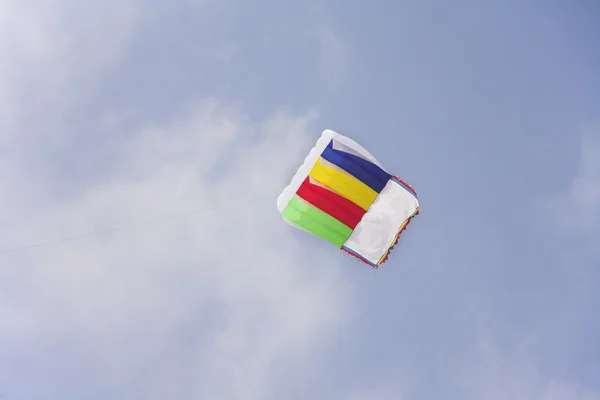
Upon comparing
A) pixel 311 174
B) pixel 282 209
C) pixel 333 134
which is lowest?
pixel 282 209

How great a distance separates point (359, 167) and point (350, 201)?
4.67ft

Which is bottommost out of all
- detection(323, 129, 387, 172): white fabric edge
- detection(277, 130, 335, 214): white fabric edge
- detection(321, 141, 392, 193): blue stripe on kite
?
detection(277, 130, 335, 214): white fabric edge

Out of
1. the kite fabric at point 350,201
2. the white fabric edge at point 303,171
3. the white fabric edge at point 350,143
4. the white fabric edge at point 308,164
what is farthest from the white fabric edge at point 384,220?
the white fabric edge at point 303,171

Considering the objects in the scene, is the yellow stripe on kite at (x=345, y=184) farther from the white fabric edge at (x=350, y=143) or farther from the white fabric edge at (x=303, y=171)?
the white fabric edge at (x=350, y=143)

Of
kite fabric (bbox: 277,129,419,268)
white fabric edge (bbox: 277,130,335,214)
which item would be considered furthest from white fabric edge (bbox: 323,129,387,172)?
white fabric edge (bbox: 277,130,335,214)

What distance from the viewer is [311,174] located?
22.2 m

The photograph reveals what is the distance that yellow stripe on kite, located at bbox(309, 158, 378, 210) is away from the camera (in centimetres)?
2225

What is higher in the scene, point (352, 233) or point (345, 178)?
point (345, 178)

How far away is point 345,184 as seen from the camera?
2262 centimetres

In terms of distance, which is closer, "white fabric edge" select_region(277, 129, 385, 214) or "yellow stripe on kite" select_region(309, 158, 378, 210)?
"white fabric edge" select_region(277, 129, 385, 214)

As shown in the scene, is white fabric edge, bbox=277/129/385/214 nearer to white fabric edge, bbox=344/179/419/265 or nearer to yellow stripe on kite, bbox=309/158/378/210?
yellow stripe on kite, bbox=309/158/378/210

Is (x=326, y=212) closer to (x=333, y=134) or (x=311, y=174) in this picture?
(x=311, y=174)

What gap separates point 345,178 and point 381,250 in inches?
129

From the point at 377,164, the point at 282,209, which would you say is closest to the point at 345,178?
the point at 377,164
